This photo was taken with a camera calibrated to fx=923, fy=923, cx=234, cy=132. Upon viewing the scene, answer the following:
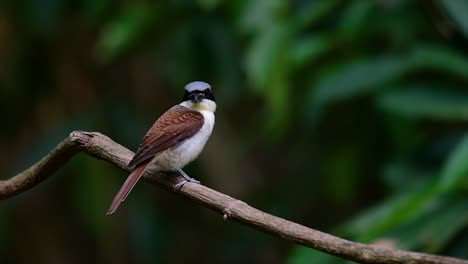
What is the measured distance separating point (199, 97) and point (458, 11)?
44.4 inches

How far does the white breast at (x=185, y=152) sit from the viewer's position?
3002mm

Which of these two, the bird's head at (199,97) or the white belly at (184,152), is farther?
the bird's head at (199,97)

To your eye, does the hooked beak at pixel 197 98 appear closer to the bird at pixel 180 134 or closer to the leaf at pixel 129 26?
the bird at pixel 180 134

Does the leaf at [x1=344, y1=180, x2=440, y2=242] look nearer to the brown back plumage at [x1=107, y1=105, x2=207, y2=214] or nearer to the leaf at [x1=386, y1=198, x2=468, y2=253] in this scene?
the leaf at [x1=386, y1=198, x2=468, y2=253]

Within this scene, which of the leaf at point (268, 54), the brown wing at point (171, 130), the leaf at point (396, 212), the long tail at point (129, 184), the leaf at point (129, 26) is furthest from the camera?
the leaf at point (129, 26)

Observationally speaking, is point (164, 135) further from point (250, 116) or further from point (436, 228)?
point (250, 116)

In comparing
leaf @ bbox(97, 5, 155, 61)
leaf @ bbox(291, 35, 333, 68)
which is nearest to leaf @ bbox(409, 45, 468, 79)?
leaf @ bbox(291, 35, 333, 68)

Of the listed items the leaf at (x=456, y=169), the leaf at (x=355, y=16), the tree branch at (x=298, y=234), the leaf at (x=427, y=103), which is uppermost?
the leaf at (x=355, y=16)

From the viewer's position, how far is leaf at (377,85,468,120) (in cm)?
364

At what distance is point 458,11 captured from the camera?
3.61m

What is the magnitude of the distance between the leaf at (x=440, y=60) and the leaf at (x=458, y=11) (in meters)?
0.12

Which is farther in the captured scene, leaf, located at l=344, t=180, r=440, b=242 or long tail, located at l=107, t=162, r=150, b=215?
leaf, located at l=344, t=180, r=440, b=242

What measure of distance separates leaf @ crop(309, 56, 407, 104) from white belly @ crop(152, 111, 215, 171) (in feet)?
2.57

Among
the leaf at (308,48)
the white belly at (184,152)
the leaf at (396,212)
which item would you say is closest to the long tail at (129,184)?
the white belly at (184,152)
